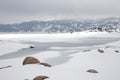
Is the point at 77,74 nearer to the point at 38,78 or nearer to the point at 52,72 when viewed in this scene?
the point at 52,72

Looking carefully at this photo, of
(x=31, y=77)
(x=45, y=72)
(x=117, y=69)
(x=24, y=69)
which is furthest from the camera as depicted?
(x=117, y=69)

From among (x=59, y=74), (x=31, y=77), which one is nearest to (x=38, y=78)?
(x=31, y=77)

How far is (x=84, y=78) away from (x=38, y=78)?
5.12 m

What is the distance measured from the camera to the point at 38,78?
2144cm

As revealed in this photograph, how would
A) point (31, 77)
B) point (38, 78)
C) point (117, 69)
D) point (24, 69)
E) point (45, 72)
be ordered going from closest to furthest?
point (38, 78) → point (31, 77) → point (45, 72) → point (24, 69) → point (117, 69)

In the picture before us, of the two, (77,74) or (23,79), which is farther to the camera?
(77,74)

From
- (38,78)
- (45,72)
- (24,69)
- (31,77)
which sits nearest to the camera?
(38,78)

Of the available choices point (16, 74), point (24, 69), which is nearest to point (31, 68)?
point (24, 69)

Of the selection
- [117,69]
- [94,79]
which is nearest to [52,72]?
[94,79]

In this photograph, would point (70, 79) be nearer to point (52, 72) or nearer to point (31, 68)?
point (52, 72)

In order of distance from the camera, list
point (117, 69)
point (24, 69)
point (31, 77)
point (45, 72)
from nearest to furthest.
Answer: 1. point (31, 77)
2. point (45, 72)
3. point (24, 69)
4. point (117, 69)

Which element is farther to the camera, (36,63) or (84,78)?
(36,63)

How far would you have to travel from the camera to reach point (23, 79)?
72.9 ft

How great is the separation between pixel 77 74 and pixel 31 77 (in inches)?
211
